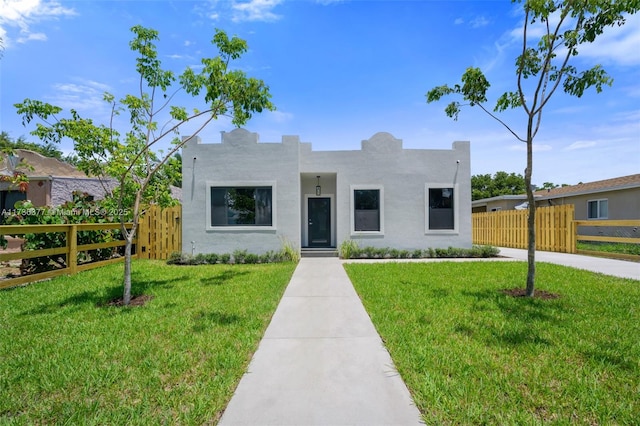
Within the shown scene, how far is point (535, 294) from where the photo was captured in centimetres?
561

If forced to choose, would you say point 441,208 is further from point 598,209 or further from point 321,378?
point 598,209

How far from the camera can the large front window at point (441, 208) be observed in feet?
37.8

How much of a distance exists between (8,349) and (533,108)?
8.39 metres

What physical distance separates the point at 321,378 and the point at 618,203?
800 inches

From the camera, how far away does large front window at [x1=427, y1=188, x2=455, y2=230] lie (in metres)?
11.5

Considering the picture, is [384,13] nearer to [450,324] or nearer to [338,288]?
[338,288]

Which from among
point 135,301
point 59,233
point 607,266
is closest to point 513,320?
point 135,301

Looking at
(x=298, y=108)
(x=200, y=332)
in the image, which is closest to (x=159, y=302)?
(x=200, y=332)

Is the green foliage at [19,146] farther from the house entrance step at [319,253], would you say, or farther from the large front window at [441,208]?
the large front window at [441,208]

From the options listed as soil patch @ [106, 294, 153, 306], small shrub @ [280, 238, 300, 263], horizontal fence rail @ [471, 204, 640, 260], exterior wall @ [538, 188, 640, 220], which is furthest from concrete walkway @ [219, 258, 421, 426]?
exterior wall @ [538, 188, 640, 220]

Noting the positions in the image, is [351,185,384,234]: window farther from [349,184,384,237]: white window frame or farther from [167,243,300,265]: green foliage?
[167,243,300,265]: green foliage

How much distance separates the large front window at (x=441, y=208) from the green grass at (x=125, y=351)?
295 inches

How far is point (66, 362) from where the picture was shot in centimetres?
313

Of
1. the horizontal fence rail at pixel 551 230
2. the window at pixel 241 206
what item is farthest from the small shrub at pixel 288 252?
the horizontal fence rail at pixel 551 230
